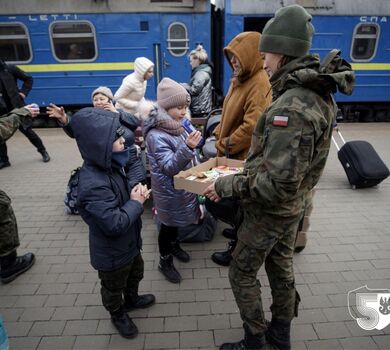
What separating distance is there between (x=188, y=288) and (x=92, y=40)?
728 cm

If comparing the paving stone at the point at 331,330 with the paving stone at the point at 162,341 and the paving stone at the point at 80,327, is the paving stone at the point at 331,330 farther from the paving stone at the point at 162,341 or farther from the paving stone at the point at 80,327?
the paving stone at the point at 80,327

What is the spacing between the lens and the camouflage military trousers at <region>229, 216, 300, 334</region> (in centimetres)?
187

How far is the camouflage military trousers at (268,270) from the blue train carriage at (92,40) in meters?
7.10

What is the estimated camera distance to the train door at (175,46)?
792 cm

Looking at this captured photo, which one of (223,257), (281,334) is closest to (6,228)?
(223,257)

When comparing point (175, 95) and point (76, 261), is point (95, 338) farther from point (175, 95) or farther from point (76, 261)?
point (175, 95)

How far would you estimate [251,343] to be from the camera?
2109mm

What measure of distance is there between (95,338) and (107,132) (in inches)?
60.6

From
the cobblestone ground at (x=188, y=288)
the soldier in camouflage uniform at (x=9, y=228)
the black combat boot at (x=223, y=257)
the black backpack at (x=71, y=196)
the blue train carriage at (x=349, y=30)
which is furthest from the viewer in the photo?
the blue train carriage at (x=349, y=30)

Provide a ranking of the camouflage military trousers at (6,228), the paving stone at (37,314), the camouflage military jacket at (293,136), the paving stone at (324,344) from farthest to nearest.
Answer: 1. the camouflage military trousers at (6,228)
2. the paving stone at (37,314)
3. the paving stone at (324,344)
4. the camouflage military jacket at (293,136)

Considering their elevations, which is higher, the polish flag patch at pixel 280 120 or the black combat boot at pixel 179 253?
the polish flag patch at pixel 280 120

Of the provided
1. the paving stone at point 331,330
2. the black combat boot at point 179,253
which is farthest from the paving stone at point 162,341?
the paving stone at point 331,330

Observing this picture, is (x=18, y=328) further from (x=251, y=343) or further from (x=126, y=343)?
(x=251, y=343)

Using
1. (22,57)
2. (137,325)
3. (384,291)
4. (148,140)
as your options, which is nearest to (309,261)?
(384,291)
